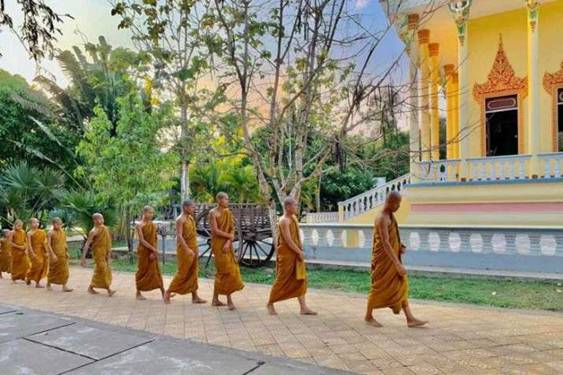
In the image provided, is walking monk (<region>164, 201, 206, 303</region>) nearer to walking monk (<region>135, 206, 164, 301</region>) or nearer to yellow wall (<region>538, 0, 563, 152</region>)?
walking monk (<region>135, 206, 164, 301</region>)

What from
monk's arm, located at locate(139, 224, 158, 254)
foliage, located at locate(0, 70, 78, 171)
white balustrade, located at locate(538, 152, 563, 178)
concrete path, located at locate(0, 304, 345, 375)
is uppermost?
foliage, located at locate(0, 70, 78, 171)

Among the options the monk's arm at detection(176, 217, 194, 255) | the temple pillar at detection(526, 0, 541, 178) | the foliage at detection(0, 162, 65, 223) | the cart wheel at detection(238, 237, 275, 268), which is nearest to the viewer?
the monk's arm at detection(176, 217, 194, 255)

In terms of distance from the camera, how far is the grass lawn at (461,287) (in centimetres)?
641

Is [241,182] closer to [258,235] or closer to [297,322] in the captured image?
[258,235]

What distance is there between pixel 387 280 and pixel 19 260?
815cm

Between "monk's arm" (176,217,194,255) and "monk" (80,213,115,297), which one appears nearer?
"monk's arm" (176,217,194,255)

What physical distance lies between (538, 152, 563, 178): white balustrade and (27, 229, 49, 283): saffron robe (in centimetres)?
1114

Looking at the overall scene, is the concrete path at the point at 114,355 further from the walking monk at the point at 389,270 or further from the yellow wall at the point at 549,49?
the yellow wall at the point at 549,49

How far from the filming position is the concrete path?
408cm

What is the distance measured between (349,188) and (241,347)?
20068 millimetres

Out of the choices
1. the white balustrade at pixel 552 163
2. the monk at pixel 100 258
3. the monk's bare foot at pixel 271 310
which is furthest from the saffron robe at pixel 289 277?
the white balustrade at pixel 552 163

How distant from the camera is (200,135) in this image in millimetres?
10523

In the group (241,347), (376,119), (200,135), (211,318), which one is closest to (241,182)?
(200,135)

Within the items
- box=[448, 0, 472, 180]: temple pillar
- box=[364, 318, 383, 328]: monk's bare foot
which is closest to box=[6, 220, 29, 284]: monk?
box=[364, 318, 383, 328]: monk's bare foot
